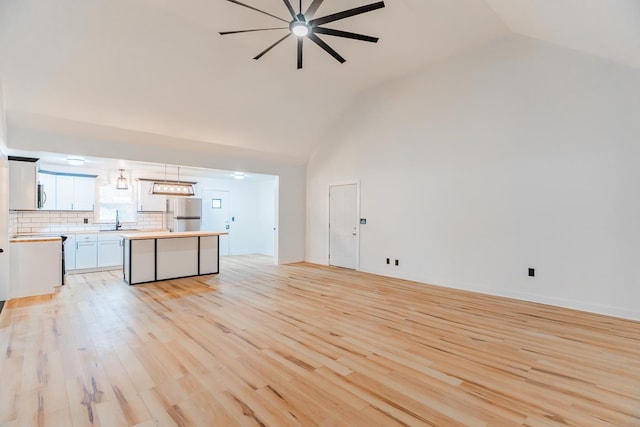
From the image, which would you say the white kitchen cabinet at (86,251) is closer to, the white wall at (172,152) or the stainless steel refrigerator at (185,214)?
the stainless steel refrigerator at (185,214)

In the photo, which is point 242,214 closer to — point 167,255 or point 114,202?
point 114,202

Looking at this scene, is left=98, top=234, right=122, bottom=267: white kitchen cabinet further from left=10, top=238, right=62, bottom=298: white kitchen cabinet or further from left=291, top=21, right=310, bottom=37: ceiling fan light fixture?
left=291, top=21, right=310, bottom=37: ceiling fan light fixture

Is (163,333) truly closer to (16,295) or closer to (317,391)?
(317,391)

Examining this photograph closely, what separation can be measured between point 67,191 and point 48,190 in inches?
13.1

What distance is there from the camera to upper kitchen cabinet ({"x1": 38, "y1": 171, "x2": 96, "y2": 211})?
678cm

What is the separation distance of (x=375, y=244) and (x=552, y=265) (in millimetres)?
3087

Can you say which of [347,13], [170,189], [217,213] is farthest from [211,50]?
[217,213]

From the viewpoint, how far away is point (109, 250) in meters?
6.98

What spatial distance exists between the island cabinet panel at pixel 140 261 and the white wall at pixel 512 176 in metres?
4.37

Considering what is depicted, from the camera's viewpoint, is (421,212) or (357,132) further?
(357,132)

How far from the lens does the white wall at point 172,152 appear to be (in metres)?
4.79

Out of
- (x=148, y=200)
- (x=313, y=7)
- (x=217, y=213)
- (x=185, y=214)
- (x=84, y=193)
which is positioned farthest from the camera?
(x=217, y=213)

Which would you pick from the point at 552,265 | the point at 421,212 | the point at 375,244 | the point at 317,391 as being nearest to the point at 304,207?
the point at 375,244

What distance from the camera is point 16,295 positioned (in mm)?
4605
